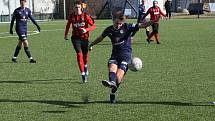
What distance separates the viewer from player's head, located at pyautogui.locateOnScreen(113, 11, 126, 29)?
10.4 metres

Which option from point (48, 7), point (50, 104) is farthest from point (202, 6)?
point (50, 104)

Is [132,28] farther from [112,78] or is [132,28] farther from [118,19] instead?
[112,78]

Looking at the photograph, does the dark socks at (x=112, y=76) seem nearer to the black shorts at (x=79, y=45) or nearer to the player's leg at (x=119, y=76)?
the player's leg at (x=119, y=76)

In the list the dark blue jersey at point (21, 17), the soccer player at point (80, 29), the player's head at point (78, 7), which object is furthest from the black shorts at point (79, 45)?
the dark blue jersey at point (21, 17)

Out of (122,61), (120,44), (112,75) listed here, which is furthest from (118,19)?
(112,75)

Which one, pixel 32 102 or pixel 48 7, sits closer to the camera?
pixel 32 102

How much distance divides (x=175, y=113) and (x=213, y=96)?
195cm

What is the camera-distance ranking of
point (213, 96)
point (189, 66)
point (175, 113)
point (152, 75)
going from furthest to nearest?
1. point (189, 66)
2. point (152, 75)
3. point (213, 96)
4. point (175, 113)

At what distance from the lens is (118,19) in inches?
411

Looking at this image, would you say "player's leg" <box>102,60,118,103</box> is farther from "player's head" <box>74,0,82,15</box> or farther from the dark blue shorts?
"player's head" <box>74,0,82,15</box>

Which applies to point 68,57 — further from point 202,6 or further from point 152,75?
point 202,6

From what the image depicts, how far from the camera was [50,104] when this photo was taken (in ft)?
34.1

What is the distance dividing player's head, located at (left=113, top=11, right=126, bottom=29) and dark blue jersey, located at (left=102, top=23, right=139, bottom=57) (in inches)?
3.6

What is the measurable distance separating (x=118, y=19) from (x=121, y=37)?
1.41ft
